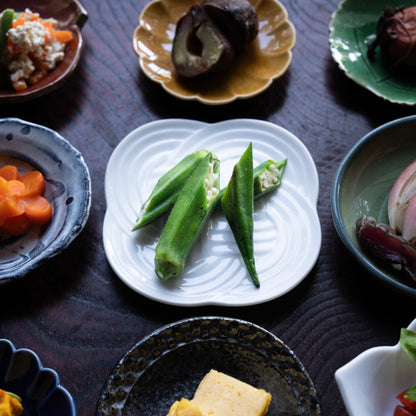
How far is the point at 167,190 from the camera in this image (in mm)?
1836

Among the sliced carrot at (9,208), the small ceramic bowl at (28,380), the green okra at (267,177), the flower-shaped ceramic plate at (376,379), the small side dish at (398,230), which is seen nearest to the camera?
the flower-shaped ceramic plate at (376,379)

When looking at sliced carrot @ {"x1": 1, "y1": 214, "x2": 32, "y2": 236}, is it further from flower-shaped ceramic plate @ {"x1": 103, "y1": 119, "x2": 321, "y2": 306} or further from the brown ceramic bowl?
the brown ceramic bowl

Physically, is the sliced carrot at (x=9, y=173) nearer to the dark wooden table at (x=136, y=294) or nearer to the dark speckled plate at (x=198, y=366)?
the dark wooden table at (x=136, y=294)

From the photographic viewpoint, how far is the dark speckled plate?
1.50 meters

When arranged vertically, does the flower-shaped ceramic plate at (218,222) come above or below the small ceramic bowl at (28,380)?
above

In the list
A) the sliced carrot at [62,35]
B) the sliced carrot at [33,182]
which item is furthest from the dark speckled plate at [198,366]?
the sliced carrot at [62,35]

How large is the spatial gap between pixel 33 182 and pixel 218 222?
660mm

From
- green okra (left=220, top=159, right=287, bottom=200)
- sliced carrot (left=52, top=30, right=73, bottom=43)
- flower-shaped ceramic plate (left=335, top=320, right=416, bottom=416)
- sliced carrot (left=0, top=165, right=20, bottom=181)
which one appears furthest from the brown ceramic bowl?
flower-shaped ceramic plate (left=335, top=320, right=416, bottom=416)

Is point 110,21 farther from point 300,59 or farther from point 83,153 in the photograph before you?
point 300,59

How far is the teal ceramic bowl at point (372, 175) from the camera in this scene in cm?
172

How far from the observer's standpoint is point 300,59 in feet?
7.43

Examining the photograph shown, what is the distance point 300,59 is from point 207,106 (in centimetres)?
48

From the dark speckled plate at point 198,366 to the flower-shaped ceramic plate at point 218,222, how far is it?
128 millimetres

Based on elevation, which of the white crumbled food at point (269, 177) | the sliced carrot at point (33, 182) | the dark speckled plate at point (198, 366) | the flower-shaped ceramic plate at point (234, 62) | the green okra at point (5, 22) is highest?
the green okra at point (5, 22)
